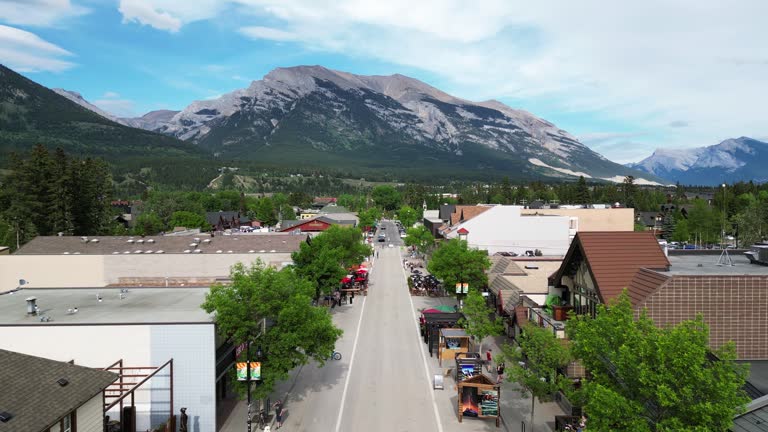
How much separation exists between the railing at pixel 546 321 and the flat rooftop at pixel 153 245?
25.6 m

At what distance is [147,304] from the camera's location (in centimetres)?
2738

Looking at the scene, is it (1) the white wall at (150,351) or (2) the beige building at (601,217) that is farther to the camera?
(2) the beige building at (601,217)

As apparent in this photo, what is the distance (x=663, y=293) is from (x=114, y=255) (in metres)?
43.0

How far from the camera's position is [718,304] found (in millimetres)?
20734

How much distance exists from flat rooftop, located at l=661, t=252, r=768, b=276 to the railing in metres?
5.55

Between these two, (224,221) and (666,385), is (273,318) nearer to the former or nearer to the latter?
(666,385)

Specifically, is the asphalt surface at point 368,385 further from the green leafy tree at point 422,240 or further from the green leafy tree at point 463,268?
the green leafy tree at point 422,240

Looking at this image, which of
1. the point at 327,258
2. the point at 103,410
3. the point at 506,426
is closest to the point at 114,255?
the point at 327,258

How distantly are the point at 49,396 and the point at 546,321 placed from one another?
21771 mm

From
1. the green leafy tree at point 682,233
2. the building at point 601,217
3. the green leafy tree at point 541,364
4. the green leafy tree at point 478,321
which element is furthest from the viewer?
the green leafy tree at point 682,233

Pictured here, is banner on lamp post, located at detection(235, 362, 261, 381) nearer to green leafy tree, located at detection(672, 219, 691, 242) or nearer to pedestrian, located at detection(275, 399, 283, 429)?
pedestrian, located at detection(275, 399, 283, 429)

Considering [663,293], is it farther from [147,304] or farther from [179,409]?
[147,304]

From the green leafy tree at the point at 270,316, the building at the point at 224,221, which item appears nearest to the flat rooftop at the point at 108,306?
the green leafy tree at the point at 270,316

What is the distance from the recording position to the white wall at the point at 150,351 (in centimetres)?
2184
